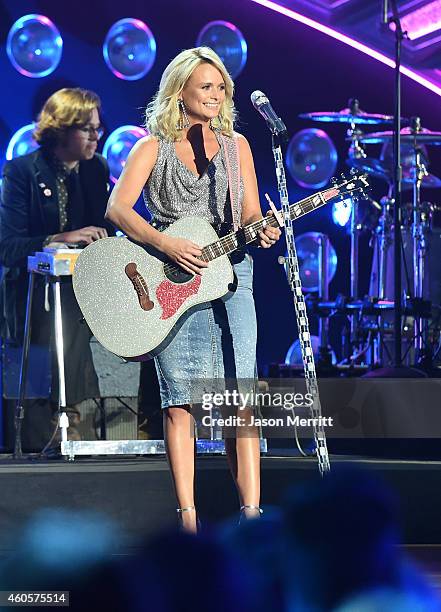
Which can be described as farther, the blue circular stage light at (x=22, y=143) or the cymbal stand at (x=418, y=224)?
the cymbal stand at (x=418, y=224)

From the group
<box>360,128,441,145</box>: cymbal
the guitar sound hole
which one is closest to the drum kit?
<box>360,128,441,145</box>: cymbal

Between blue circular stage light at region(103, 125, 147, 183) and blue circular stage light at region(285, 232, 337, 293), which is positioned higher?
blue circular stage light at region(103, 125, 147, 183)

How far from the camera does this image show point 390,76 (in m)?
7.02

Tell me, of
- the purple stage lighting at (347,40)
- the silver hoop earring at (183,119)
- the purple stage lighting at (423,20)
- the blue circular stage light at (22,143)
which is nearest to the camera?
the silver hoop earring at (183,119)

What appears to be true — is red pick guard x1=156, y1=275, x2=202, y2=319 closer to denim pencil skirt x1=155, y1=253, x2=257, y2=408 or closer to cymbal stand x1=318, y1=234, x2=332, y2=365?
denim pencil skirt x1=155, y1=253, x2=257, y2=408

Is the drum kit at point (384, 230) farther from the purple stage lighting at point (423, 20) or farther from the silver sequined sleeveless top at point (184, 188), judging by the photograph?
the silver sequined sleeveless top at point (184, 188)

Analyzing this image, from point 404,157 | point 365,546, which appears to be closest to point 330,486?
point 365,546

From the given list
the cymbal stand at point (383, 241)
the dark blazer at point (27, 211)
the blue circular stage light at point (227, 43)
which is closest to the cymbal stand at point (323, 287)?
the cymbal stand at point (383, 241)

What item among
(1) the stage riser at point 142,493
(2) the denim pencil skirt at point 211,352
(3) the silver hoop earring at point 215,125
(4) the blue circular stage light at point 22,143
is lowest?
(1) the stage riser at point 142,493

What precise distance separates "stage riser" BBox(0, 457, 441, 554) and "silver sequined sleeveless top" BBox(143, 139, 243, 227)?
1.07 m

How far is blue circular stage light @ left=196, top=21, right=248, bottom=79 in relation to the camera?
6176 mm

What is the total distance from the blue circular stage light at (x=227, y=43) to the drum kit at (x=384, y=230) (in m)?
0.63

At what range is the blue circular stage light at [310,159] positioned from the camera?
6.75 metres

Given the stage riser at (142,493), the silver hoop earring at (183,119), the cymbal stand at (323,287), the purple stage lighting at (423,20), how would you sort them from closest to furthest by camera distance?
the silver hoop earring at (183,119) < the stage riser at (142,493) < the cymbal stand at (323,287) < the purple stage lighting at (423,20)
